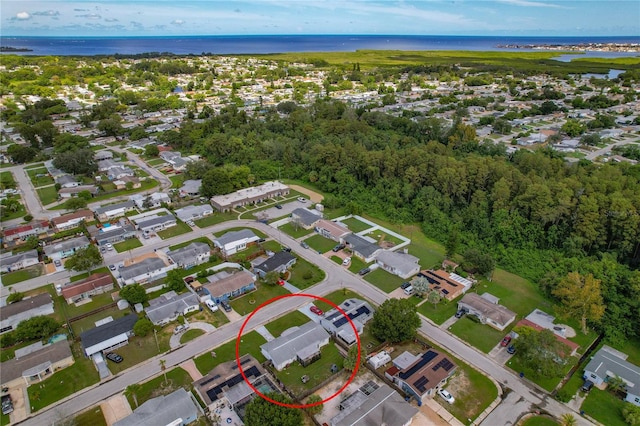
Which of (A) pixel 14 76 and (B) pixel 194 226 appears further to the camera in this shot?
(A) pixel 14 76

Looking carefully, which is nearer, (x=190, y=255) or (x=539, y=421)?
(x=539, y=421)

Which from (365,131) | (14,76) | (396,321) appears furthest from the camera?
(14,76)

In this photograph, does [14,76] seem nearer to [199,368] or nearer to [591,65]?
[199,368]

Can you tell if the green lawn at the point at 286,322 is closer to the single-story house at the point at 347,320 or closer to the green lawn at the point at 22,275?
the single-story house at the point at 347,320

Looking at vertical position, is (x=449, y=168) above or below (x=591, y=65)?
below

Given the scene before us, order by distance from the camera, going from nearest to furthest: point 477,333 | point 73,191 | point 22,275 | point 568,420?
point 568,420 → point 477,333 → point 22,275 → point 73,191

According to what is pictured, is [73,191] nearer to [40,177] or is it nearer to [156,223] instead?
[40,177]

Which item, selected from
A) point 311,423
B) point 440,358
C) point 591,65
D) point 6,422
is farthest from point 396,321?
point 591,65

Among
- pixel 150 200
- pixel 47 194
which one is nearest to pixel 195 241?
pixel 150 200
